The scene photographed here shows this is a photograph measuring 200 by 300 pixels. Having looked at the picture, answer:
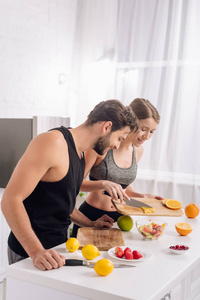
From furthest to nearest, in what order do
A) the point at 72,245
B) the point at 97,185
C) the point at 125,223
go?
the point at 97,185 < the point at 125,223 < the point at 72,245

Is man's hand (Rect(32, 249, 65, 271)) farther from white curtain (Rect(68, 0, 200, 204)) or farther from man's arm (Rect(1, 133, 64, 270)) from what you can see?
white curtain (Rect(68, 0, 200, 204))

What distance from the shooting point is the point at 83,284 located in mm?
1189

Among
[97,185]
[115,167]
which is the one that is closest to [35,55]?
[115,167]

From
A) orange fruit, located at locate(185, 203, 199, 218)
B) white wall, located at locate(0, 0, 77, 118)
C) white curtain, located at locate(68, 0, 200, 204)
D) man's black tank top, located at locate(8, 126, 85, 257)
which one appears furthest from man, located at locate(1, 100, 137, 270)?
white curtain, located at locate(68, 0, 200, 204)

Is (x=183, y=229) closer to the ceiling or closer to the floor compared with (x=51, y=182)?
closer to the floor

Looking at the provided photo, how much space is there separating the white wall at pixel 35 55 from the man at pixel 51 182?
2215 millimetres

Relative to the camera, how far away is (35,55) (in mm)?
4098

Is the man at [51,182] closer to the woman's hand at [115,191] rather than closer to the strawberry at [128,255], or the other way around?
the woman's hand at [115,191]

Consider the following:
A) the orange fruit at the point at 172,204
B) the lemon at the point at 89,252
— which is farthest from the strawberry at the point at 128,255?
the orange fruit at the point at 172,204

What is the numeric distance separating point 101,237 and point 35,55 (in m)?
2.88

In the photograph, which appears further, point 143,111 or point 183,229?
point 143,111

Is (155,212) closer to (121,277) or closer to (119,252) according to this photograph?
(119,252)

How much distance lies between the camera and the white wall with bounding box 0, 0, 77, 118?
147 inches

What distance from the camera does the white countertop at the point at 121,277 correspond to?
115cm
